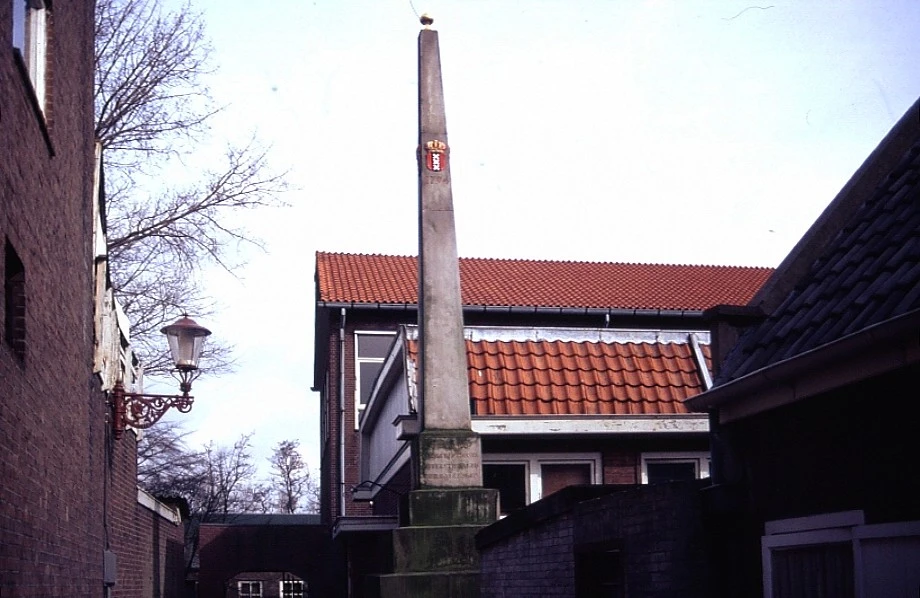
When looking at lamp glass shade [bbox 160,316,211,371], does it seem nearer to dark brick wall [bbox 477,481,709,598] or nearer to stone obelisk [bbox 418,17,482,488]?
stone obelisk [bbox 418,17,482,488]

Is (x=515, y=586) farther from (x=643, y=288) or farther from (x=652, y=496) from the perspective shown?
(x=643, y=288)

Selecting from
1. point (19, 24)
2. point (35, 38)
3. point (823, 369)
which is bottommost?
point (823, 369)

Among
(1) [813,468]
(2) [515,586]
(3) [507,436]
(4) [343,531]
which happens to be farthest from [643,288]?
(1) [813,468]

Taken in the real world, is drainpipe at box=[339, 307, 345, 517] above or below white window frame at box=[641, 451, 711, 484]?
above

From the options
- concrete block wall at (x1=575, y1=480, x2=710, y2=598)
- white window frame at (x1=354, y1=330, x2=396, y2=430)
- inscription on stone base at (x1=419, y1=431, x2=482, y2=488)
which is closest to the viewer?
concrete block wall at (x1=575, y1=480, x2=710, y2=598)

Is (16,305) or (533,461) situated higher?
(16,305)

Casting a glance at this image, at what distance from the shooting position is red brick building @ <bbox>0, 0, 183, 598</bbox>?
6.48m

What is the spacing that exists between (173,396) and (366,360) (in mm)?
16901

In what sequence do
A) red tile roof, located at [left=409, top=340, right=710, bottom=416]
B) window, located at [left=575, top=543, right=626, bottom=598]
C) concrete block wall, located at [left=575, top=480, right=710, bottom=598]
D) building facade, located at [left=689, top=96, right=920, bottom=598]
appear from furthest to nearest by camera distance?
red tile roof, located at [left=409, top=340, right=710, bottom=416] < window, located at [left=575, top=543, right=626, bottom=598] < concrete block wall, located at [left=575, top=480, right=710, bottom=598] < building facade, located at [left=689, top=96, right=920, bottom=598]

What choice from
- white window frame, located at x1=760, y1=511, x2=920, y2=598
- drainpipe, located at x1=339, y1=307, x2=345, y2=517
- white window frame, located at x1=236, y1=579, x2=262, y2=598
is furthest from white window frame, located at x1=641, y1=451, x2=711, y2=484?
white window frame, located at x1=236, y1=579, x2=262, y2=598

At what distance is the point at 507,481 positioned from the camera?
14.7 metres

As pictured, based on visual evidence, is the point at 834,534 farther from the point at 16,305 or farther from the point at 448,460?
the point at 448,460

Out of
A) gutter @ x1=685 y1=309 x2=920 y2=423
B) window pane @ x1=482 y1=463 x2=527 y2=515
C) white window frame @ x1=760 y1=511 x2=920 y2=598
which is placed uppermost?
gutter @ x1=685 y1=309 x2=920 y2=423

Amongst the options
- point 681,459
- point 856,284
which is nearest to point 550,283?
point 681,459
